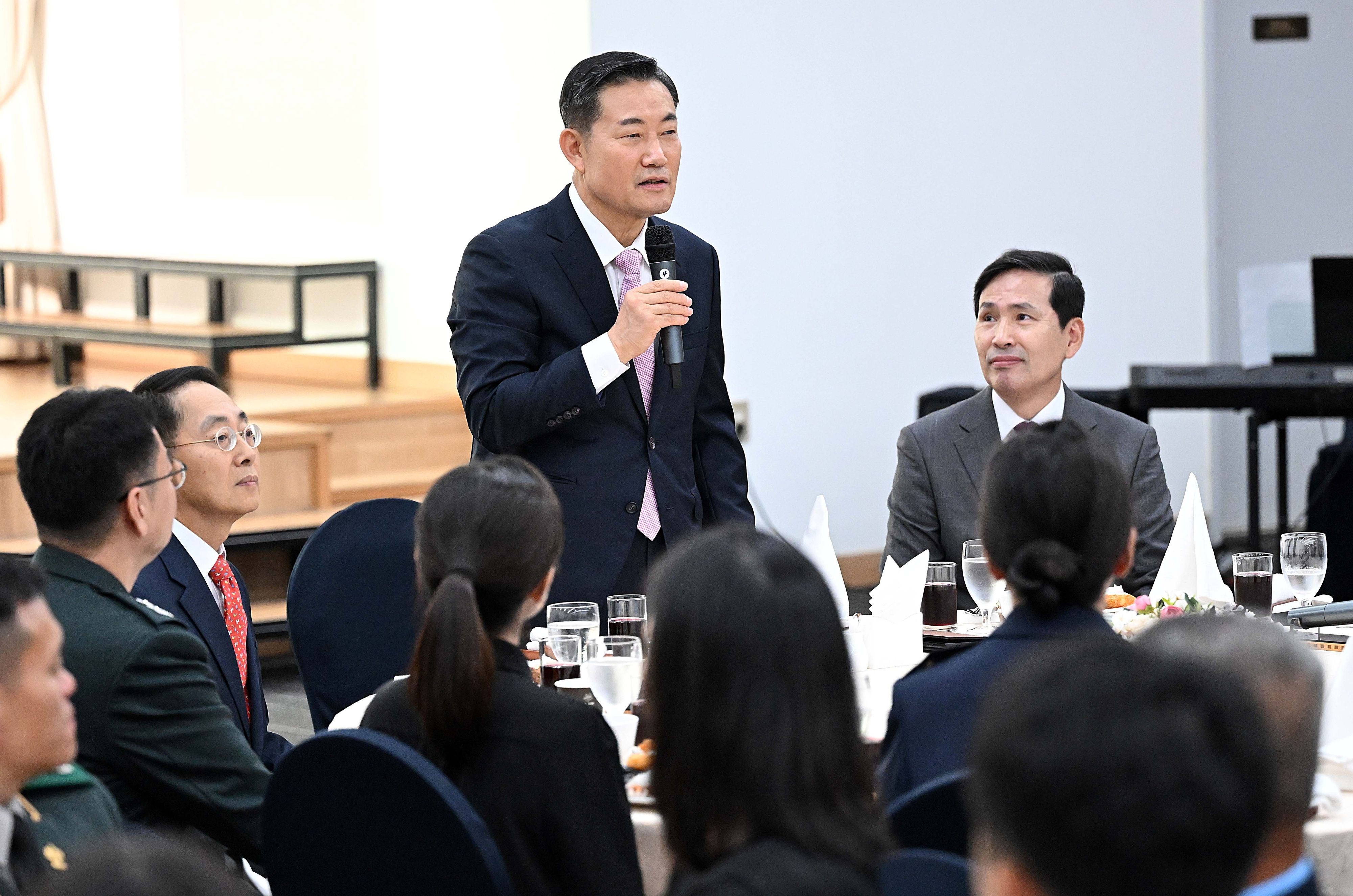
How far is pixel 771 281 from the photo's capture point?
6.48 metres

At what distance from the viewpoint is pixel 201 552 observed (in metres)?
2.69

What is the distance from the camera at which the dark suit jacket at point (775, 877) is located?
1247 millimetres

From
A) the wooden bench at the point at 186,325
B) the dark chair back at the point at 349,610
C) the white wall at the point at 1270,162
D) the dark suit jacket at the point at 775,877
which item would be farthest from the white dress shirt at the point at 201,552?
the white wall at the point at 1270,162

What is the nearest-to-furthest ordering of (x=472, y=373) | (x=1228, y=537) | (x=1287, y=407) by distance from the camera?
1. (x=472, y=373)
2. (x=1287, y=407)
3. (x=1228, y=537)

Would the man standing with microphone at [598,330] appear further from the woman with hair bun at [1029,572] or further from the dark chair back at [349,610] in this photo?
the woman with hair bun at [1029,572]

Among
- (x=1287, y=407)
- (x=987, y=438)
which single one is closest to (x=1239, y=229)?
(x=1287, y=407)

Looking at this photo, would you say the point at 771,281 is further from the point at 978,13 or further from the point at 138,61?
the point at 138,61

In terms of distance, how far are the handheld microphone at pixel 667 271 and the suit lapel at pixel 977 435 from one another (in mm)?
615

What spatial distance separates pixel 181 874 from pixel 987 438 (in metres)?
2.64

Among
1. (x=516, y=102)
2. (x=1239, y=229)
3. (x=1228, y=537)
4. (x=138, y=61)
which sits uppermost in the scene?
(x=138, y=61)

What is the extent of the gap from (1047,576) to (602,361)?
1277mm

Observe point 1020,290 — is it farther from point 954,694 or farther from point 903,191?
point 903,191

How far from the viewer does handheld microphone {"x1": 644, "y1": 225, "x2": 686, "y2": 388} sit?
3113 millimetres

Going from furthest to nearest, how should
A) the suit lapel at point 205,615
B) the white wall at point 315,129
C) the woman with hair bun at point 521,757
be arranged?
1. the white wall at point 315,129
2. the suit lapel at point 205,615
3. the woman with hair bun at point 521,757
